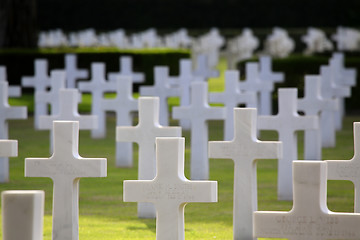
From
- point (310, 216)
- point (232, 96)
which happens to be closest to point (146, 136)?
point (310, 216)

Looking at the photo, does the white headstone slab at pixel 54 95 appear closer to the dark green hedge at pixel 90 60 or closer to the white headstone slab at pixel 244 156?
the white headstone slab at pixel 244 156

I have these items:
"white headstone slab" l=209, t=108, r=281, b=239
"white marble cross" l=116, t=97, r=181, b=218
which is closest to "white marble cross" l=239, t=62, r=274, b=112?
"white marble cross" l=116, t=97, r=181, b=218

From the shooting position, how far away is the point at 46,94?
1221 cm

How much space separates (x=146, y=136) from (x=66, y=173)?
1.66 m

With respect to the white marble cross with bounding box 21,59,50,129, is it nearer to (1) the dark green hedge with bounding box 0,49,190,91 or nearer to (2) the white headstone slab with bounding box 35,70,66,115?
(2) the white headstone slab with bounding box 35,70,66,115

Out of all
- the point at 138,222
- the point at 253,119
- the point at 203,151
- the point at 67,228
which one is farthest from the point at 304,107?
the point at 67,228

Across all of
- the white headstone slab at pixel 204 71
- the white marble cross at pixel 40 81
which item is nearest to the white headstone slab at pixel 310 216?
the white marble cross at pixel 40 81

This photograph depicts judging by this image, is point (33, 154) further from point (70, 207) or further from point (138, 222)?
point (70, 207)

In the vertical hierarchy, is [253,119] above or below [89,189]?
above

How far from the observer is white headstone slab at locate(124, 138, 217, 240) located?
19.4ft

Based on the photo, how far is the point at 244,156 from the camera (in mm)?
6684

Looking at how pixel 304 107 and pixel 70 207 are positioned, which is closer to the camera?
pixel 70 207

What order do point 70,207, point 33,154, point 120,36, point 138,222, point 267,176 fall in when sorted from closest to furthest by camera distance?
point 70,207
point 138,222
point 267,176
point 33,154
point 120,36

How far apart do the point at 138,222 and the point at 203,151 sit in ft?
6.88
